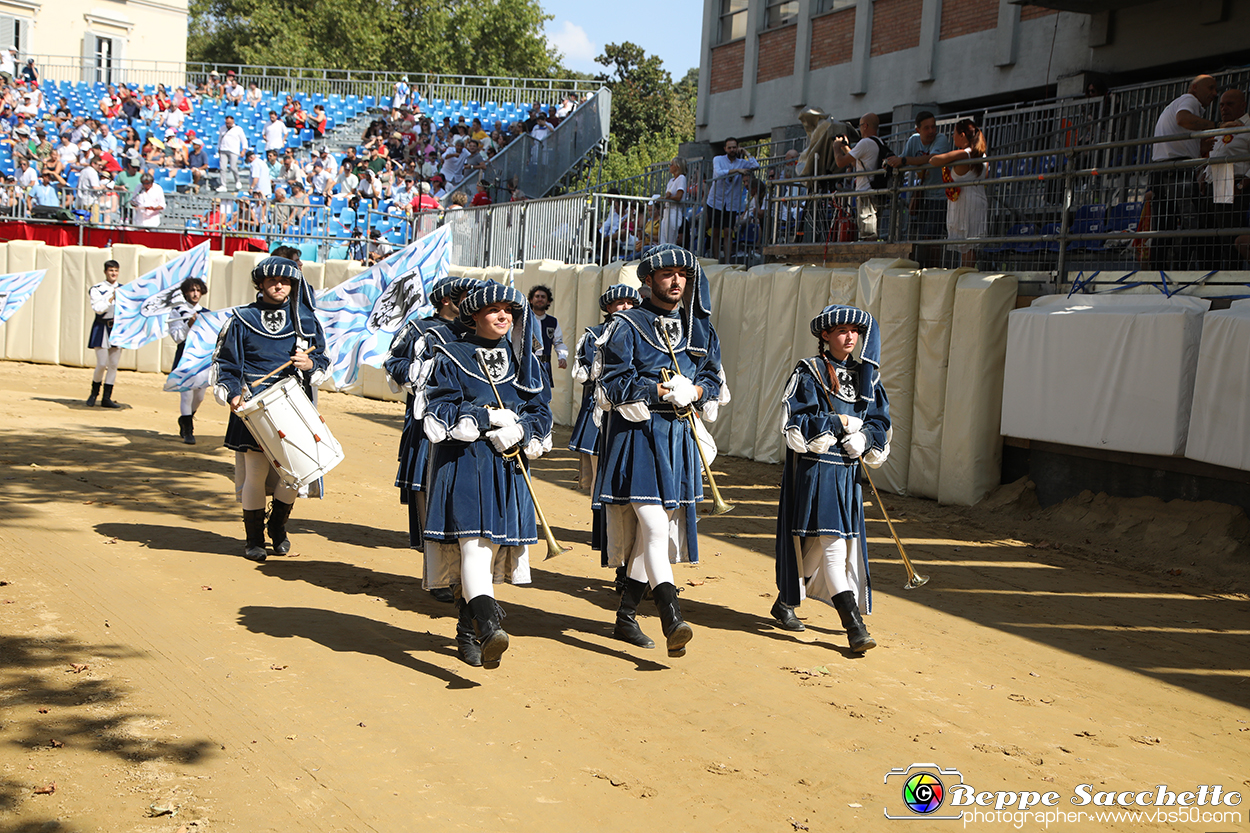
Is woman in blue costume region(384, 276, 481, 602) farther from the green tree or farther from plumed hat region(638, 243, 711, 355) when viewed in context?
the green tree

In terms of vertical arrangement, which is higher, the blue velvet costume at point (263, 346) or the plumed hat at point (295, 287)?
the plumed hat at point (295, 287)

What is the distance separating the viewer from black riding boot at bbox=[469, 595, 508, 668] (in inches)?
214

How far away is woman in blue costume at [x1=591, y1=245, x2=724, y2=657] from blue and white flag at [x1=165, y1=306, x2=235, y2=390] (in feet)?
24.3

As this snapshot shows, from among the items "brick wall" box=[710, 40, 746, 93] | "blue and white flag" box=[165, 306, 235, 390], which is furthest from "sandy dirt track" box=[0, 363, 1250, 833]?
"brick wall" box=[710, 40, 746, 93]

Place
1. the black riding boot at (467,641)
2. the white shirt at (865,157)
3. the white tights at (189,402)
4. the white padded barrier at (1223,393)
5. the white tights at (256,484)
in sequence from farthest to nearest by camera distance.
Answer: the white shirt at (865,157), the white tights at (189,402), the white padded barrier at (1223,393), the white tights at (256,484), the black riding boot at (467,641)

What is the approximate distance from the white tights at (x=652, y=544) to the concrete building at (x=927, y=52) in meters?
12.0

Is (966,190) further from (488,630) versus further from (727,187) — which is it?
(488,630)

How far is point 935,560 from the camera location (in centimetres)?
897

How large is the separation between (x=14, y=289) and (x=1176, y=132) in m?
16.4

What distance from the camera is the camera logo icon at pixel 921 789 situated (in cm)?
425

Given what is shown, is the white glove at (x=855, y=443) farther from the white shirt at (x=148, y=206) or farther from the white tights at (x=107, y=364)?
the white shirt at (x=148, y=206)

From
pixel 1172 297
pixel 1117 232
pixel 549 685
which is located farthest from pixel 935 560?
pixel 549 685

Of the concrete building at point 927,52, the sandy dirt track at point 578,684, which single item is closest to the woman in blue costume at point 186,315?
the sandy dirt track at point 578,684

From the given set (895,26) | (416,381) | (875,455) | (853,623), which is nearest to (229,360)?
(416,381)
